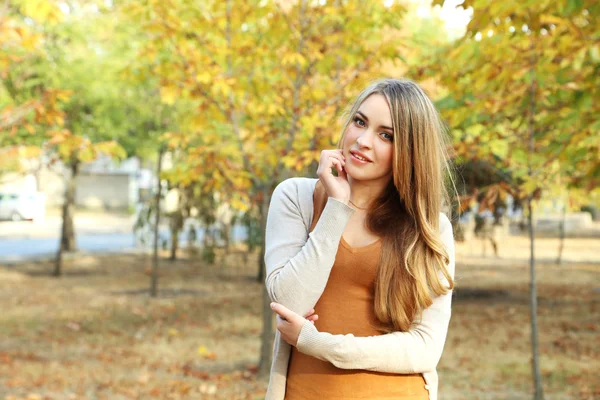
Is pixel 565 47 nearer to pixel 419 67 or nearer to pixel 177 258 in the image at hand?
pixel 419 67

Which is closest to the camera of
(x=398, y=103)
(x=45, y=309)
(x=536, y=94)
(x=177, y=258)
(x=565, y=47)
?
(x=398, y=103)

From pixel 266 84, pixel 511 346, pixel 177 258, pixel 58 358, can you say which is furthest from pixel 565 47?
pixel 177 258

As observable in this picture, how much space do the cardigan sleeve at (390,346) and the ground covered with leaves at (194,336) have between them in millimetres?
4318

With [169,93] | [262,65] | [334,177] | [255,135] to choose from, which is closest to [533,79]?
[255,135]

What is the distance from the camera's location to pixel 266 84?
7262mm

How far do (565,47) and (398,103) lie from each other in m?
4.12

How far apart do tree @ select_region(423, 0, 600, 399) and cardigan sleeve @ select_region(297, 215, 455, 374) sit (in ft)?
8.26

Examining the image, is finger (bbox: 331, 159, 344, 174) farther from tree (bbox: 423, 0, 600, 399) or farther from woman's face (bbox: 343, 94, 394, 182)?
tree (bbox: 423, 0, 600, 399)

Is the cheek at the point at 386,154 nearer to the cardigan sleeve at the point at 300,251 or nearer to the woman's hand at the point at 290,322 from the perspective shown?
the cardigan sleeve at the point at 300,251

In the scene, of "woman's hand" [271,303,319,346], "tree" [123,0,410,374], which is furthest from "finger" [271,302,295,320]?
"tree" [123,0,410,374]

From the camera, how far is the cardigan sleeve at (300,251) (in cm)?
185

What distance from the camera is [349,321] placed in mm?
1925

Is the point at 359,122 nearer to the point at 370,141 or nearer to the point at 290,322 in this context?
the point at 370,141

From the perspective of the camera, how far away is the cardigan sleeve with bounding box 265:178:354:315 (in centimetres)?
185
